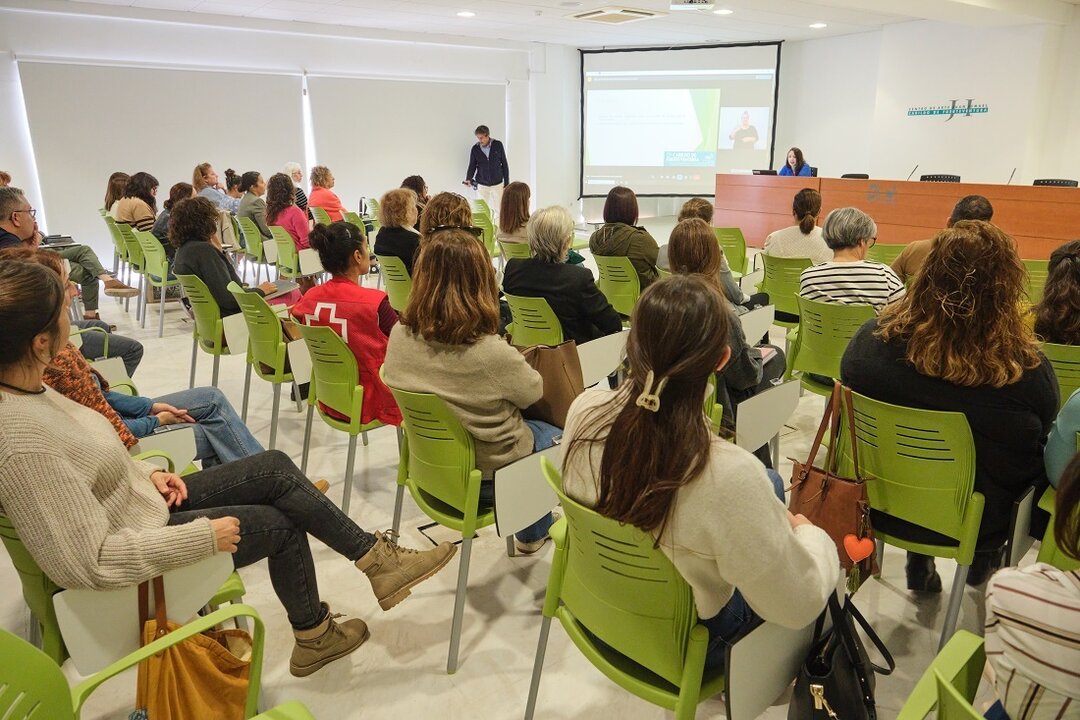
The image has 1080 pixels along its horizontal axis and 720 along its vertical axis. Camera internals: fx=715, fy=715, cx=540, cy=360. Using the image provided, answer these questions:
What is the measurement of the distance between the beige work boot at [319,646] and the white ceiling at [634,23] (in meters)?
7.00

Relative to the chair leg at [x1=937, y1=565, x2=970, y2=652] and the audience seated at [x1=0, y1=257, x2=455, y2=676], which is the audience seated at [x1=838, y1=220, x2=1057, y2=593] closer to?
the chair leg at [x1=937, y1=565, x2=970, y2=652]

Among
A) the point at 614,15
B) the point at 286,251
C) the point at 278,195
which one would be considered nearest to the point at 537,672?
the point at 286,251

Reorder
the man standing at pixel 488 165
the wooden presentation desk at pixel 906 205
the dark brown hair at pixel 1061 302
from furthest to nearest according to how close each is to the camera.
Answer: the man standing at pixel 488 165 → the wooden presentation desk at pixel 906 205 → the dark brown hair at pixel 1061 302

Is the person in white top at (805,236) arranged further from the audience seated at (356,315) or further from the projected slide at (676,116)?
the projected slide at (676,116)

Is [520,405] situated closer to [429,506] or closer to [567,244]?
[429,506]

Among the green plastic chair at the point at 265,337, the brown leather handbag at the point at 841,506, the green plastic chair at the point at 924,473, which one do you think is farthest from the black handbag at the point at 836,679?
the green plastic chair at the point at 265,337

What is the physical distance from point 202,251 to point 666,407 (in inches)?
139

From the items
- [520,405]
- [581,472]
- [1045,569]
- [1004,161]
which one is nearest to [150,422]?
[520,405]

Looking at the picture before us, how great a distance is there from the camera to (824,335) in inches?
120

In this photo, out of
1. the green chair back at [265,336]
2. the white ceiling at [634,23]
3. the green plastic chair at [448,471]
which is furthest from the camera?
the white ceiling at [634,23]

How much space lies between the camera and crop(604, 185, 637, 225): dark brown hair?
172 inches

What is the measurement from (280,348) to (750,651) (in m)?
2.52

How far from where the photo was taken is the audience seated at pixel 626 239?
425cm

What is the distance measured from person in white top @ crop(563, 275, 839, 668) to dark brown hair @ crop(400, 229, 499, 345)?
89 cm
